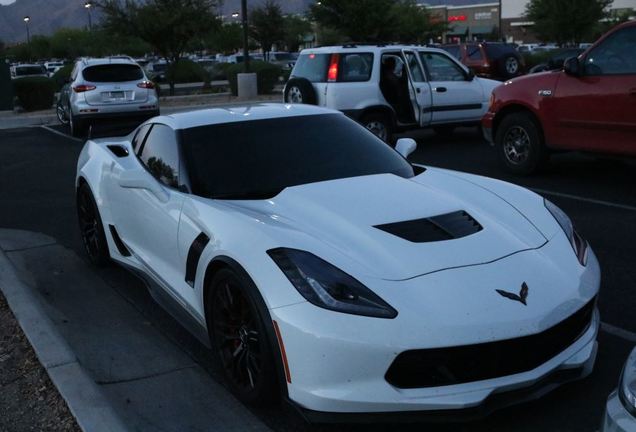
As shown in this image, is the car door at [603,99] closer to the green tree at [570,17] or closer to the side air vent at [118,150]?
the side air vent at [118,150]

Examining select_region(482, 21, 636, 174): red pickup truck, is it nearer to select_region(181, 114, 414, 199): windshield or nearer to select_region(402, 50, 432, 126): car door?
select_region(402, 50, 432, 126): car door

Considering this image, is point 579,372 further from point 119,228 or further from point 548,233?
point 119,228

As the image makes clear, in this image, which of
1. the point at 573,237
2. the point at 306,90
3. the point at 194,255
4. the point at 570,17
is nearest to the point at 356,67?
the point at 306,90

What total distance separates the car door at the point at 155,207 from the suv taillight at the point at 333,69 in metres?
7.32

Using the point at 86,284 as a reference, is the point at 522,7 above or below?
above

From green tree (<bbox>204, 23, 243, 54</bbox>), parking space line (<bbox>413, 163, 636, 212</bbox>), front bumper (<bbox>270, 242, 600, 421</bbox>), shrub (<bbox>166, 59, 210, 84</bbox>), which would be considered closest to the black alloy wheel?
front bumper (<bbox>270, 242, 600, 421</bbox>)

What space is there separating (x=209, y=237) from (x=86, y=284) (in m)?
2.40

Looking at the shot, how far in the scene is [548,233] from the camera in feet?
13.8

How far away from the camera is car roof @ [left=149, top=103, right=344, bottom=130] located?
520 cm

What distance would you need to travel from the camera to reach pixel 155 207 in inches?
195

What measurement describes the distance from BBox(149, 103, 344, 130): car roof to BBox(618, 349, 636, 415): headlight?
318 cm

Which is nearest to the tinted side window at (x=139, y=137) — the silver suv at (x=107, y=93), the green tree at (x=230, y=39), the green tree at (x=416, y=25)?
the silver suv at (x=107, y=93)

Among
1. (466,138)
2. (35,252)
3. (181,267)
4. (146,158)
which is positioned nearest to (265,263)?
(181,267)

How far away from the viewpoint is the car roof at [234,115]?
205 inches
